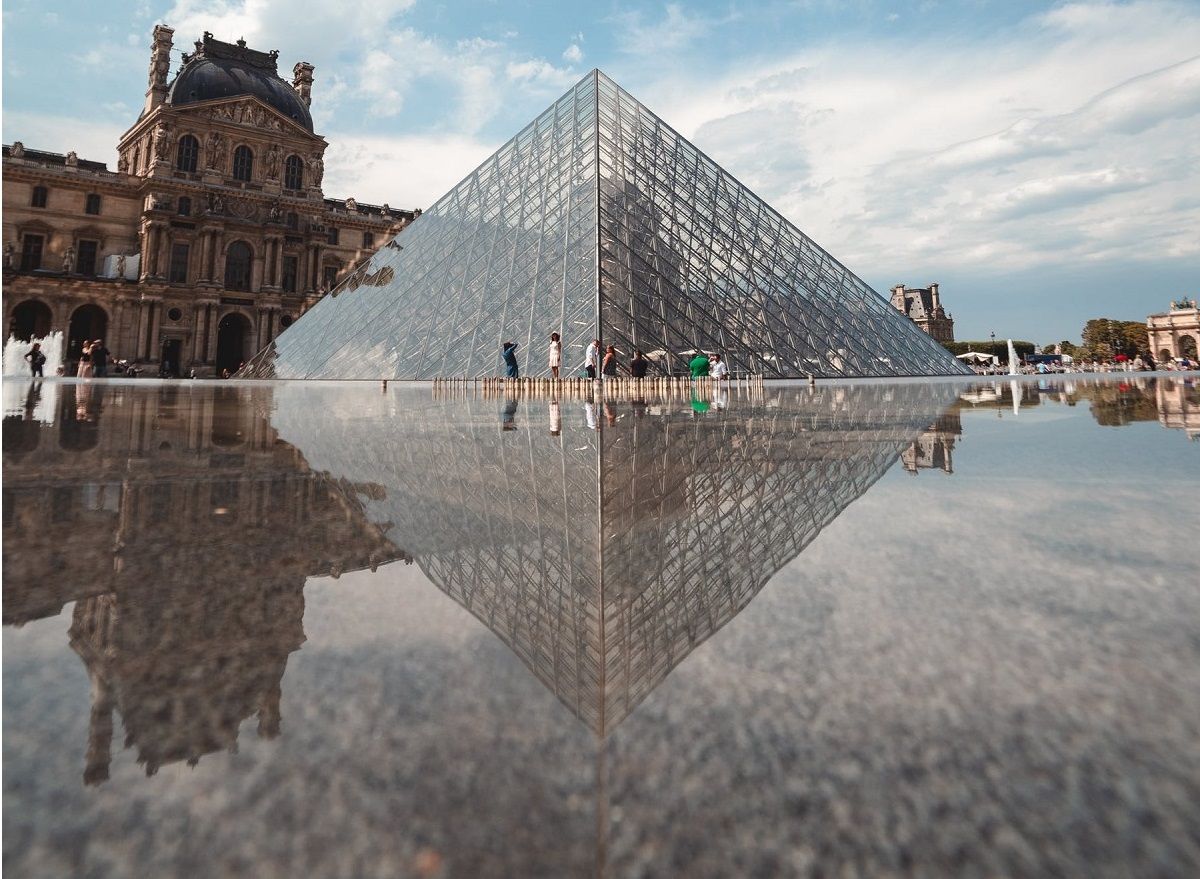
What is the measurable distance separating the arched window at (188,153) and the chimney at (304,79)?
11.6 metres

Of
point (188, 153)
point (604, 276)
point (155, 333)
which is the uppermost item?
point (188, 153)

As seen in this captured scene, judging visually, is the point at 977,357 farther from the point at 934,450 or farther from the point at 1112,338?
the point at 934,450

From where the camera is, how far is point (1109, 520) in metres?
2.10

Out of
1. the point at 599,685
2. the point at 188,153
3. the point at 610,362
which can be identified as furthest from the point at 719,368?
the point at 188,153

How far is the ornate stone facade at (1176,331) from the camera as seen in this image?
64938mm

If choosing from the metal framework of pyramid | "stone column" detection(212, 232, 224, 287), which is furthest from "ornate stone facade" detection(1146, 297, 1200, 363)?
"stone column" detection(212, 232, 224, 287)

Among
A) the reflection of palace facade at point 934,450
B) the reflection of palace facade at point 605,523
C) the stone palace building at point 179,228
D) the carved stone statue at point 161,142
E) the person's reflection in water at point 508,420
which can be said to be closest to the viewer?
the reflection of palace facade at point 605,523

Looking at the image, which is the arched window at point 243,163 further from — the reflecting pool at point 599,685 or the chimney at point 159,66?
the reflecting pool at point 599,685

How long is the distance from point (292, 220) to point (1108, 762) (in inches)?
1885

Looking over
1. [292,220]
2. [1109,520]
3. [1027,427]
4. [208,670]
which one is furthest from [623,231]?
[292,220]

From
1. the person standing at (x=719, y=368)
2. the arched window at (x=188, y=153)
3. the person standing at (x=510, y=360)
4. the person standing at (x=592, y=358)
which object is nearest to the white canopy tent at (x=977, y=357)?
the person standing at (x=719, y=368)

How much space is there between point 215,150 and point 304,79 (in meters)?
12.9

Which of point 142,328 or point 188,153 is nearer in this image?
point 142,328

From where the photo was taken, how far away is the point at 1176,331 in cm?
6606
